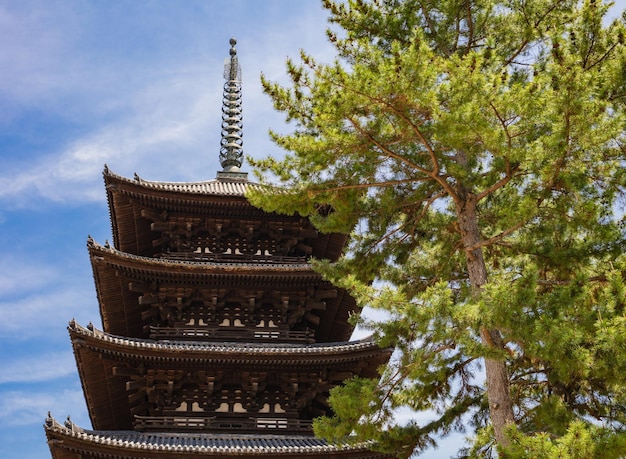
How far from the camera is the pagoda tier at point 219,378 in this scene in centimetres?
1482

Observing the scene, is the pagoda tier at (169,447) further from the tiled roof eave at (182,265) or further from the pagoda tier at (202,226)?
the pagoda tier at (202,226)

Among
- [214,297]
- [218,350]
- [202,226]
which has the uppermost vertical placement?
[202,226]

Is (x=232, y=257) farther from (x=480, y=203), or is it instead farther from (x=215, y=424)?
(x=480, y=203)

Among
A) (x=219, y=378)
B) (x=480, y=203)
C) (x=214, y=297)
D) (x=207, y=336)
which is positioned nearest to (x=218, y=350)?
(x=219, y=378)

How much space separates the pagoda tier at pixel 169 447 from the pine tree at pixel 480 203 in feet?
8.54

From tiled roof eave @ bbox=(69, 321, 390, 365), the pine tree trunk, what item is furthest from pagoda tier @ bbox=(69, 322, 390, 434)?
the pine tree trunk

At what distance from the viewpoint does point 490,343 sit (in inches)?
387

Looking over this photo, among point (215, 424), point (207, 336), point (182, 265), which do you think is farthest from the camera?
point (207, 336)

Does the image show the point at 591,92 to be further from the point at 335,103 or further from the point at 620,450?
the point at 620,450

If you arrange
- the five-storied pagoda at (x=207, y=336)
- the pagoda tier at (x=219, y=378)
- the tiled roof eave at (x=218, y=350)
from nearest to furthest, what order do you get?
the five-storied pagoda at (x=207, y=336), the tiled roof eave at (x=218, y=350), the pagoda tier at (x=219, y=378)

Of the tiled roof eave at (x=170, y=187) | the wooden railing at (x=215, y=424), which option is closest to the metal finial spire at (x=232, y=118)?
the tiled roof eave at (x=170, y=187)

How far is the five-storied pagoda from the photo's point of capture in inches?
564

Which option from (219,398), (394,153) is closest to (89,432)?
(219,398)

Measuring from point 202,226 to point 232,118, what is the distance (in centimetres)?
675
